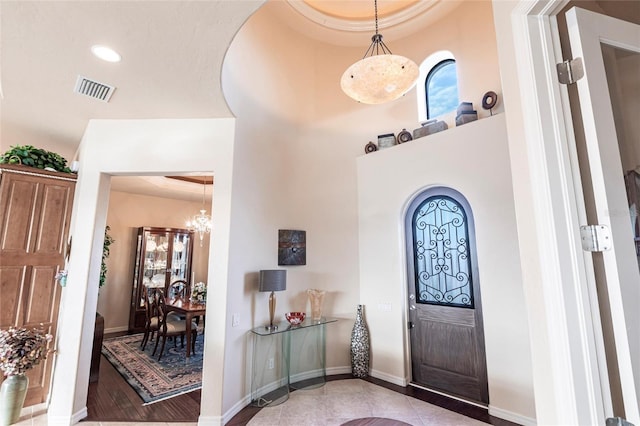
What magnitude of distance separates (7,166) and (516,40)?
4478mm

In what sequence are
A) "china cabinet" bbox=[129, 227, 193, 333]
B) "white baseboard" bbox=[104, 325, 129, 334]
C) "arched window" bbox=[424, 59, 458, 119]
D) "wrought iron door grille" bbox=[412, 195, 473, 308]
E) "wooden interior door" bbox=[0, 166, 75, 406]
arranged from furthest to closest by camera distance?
"china cabinet" bbox=[129, 227, 193, 333], "white baseboard" bbox=[104, 325, 129, 334], "arched window" bbox=[424, 59, 458, 119], "wrought iron door grille" bbox=[412, 195, 473, 308], "wooden interior door" bbox=[0, 166, 75, 406]

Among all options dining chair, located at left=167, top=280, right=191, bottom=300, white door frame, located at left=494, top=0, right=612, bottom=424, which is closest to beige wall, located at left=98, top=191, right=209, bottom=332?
dining chair, located at left=167, top=280, right=191, bottom=300

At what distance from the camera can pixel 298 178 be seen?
413cm

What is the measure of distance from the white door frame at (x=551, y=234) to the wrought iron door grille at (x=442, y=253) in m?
2.29

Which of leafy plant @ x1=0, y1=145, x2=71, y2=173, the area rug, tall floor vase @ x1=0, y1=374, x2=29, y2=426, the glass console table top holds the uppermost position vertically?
leafy plant @ x1=0, y1=145, x2=71, y2=173

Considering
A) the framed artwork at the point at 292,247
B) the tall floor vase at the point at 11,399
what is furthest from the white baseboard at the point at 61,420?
the framed artwork at the point at 292,247

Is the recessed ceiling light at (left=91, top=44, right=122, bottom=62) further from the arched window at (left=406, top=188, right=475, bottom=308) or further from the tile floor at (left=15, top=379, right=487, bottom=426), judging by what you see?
the arched window at (left=406, top=188, right=475, bottom=308)

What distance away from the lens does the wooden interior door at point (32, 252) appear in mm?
2980

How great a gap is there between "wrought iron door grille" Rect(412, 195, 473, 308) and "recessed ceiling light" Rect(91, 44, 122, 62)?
11.3ft

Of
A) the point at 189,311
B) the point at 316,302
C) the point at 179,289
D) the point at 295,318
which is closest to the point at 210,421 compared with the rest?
the point at 295,318

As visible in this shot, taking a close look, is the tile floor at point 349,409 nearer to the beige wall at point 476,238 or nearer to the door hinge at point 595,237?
the beige wall at point 476,238

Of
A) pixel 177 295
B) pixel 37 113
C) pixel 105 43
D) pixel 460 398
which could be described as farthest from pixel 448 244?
pixel 177 295

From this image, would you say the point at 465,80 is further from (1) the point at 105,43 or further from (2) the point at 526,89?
(1) the point at 105,43

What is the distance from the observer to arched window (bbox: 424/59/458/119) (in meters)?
4.05
